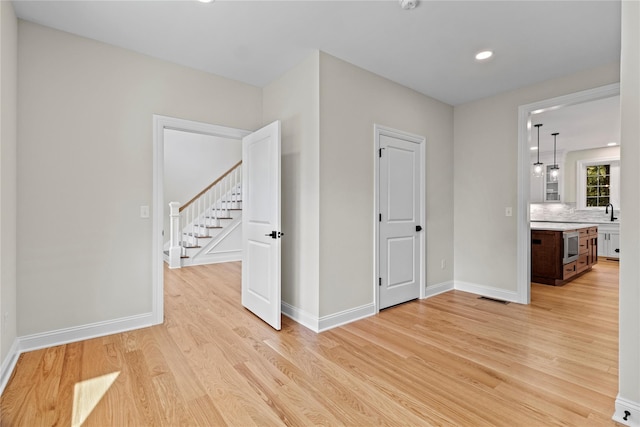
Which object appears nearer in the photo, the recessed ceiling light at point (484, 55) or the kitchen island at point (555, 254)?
the recessed ceiling light at point (484, 55)

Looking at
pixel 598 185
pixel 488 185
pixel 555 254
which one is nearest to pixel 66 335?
pixel 488 185

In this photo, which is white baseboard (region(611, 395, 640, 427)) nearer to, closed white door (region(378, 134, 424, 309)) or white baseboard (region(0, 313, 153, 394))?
closed white door (region(378, 134, 424, 309))

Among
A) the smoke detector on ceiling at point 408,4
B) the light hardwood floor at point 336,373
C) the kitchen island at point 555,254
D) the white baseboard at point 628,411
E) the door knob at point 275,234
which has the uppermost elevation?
the smoke detector on ceiling at point 408,4

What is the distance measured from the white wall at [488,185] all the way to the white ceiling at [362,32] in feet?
2.00

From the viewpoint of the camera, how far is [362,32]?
8.86ft

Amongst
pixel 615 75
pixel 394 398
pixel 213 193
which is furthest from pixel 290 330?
pixel 213 193

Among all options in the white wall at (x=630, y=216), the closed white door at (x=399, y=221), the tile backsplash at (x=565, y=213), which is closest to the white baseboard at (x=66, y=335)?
the closed white door at (x=399, y=221)

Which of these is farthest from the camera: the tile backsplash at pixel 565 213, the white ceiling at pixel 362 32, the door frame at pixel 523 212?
the tile backsplash at pixel 565 213

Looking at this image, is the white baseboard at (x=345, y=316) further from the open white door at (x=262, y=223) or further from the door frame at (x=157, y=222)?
the door frame at (x=157, y=222)

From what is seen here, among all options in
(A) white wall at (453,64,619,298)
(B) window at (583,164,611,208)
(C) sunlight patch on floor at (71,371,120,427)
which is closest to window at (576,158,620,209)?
(B) window at (583,164,611,208)

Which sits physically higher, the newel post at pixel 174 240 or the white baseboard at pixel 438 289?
the newel post at pixel 174 240

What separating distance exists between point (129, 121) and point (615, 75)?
4840 millimetres

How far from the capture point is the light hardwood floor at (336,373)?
1.79 m

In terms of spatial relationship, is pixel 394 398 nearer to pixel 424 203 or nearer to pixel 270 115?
pixel 424 203
